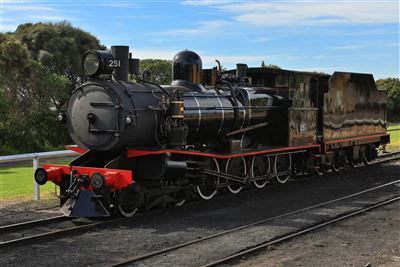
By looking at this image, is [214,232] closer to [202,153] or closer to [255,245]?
[255,245]

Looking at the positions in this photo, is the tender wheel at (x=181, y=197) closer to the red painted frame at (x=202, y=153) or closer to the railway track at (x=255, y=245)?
the red painted frame at (x=202, y=153)

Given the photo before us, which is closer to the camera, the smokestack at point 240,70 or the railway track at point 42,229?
the railway track at point 42,229

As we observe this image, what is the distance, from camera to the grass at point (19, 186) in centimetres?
1063

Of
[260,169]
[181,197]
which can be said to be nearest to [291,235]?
[181,197]

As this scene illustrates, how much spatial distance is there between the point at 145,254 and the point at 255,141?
6298mm

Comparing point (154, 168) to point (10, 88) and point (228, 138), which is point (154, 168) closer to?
point (228, 138)

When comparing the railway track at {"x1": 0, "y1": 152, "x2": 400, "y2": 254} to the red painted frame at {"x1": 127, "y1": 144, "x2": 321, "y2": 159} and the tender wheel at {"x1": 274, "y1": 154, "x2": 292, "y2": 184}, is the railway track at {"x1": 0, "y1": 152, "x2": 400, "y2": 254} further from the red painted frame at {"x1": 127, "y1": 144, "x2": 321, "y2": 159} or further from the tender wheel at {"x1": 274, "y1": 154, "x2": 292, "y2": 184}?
the tender wheel at {"x1": 274, "y1": 154, "x2": 292, "y2": 184}

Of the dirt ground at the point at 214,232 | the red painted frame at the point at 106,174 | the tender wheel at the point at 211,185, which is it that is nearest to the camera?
the dirt ground at the point at 214,232

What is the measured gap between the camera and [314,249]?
6.69 metres

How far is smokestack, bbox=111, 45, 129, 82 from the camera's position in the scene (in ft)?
29.5

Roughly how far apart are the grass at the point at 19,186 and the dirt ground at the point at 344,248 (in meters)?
5.80

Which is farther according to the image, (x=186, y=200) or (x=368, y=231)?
(x=186, y=200)

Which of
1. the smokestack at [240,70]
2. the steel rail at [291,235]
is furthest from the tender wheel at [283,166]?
the steel rail at [291,235]

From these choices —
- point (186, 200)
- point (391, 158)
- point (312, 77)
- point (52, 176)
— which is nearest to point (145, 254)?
point (52, 176)
